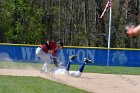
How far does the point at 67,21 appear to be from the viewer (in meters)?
58.2

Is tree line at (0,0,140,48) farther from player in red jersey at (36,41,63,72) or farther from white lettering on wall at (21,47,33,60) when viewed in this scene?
player in red jersey at (36,41,63,72)

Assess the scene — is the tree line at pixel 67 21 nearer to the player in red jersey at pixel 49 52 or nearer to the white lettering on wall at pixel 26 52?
the white lettering on wall at pixel 26 52

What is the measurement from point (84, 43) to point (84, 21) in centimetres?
415

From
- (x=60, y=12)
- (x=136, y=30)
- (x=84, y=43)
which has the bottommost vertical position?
(x=84, y=43)

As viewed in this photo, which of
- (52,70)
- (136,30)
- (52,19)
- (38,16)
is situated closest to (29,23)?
(38,16)

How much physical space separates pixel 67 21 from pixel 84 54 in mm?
32042

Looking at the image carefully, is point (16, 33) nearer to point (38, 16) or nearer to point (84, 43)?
point (38, 16)

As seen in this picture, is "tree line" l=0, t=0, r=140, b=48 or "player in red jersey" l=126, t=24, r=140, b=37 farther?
"tree line" l=0, t=0, r=140, b=48

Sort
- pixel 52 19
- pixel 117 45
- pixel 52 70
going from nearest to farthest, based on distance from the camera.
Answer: pixel 52 70 < pixel 117 45 < pixel 52 19

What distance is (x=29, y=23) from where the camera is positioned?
50344mm

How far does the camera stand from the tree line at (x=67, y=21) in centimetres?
4975

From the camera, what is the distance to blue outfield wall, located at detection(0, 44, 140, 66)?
25.3 meters

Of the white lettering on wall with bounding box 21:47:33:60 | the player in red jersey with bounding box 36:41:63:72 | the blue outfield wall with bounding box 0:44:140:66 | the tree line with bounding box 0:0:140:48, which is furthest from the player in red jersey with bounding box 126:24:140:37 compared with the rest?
the tree line with bounding box 0:0:140:48

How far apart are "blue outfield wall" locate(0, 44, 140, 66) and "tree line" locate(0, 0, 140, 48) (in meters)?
23.1
